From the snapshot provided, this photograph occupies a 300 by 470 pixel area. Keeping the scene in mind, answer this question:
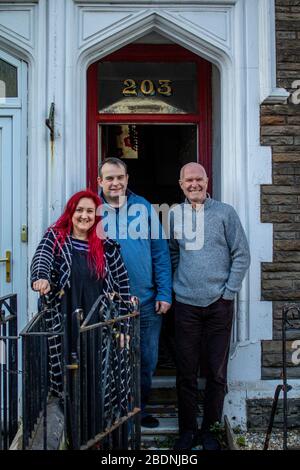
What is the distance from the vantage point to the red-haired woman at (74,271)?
3.63 meters

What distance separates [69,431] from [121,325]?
72 cm

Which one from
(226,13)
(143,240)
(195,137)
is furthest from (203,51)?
(143,240)

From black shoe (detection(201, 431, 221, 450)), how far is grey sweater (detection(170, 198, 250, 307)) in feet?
3.01

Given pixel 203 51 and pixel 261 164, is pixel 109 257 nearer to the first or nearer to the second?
pixel 261 164

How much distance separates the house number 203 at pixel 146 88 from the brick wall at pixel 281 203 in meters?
1.05

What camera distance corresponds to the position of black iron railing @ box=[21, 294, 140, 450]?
3.07 meters

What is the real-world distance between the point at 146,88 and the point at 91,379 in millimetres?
2980

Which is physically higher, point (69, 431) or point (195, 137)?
point (195, 137)

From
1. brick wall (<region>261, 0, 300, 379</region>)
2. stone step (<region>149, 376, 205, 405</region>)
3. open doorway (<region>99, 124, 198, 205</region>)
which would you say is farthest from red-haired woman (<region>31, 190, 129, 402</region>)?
open doorway (<region>99, 124, 198, 205</region>)

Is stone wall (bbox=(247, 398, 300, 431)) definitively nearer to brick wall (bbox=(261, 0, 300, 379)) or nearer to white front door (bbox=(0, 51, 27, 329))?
brick wall (bbox=(261, 0, 300, 379))

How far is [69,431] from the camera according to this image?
308cm

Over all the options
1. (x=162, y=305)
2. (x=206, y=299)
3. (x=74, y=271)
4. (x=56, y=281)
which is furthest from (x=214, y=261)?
(x=56, y=281)

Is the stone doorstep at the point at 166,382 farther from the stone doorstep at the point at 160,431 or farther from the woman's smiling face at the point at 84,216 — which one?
the woman's smiling face at the point at 84,216
